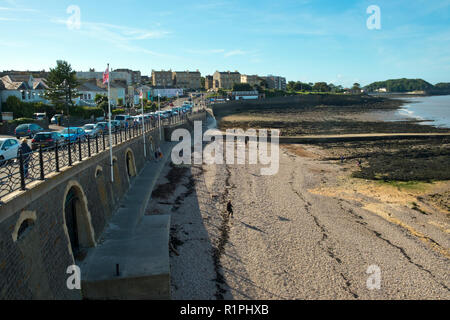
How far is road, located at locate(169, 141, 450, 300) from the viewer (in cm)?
1345

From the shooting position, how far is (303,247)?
54.5 feet

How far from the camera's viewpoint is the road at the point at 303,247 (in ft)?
44.1

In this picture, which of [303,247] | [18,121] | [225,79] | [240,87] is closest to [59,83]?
[18,121]

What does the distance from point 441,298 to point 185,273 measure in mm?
10282

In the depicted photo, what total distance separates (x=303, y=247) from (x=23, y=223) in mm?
12449

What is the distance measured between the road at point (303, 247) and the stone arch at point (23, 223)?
5900 mm

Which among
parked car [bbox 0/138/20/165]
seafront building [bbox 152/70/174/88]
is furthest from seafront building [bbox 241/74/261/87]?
parked car [bbox 0/138/20/165]

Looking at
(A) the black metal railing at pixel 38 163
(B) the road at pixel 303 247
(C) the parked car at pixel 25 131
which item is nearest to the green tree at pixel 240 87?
(C) the parked car at pixel 25 131

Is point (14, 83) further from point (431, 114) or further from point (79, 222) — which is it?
point (431, 114)

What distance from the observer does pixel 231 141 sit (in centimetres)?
4719

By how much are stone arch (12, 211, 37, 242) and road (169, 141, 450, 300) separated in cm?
590

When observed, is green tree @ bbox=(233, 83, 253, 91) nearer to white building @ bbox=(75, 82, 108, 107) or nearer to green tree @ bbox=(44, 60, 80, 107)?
white building @ bbox=(75, 82, 108, 107)

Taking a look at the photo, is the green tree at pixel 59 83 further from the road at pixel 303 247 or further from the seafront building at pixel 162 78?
the seafront building at pixel 162 78

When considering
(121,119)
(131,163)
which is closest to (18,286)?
(131,163)
